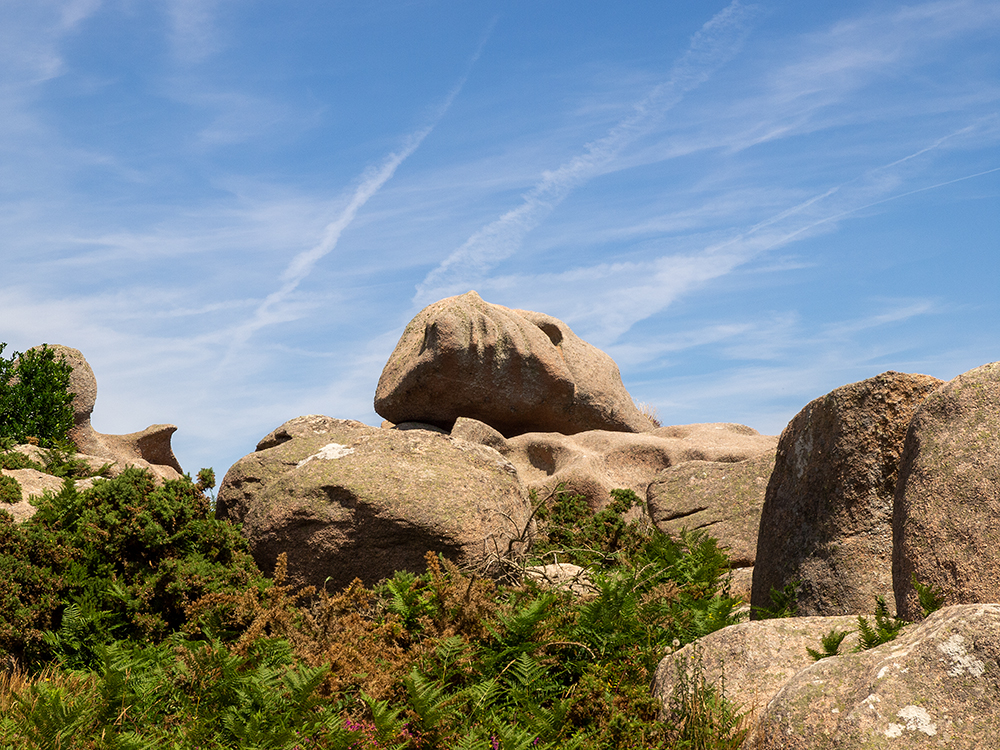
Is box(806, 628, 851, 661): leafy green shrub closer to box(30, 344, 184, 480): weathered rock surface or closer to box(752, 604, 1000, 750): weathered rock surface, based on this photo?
box(752, 604, 1000, 750): weathered rock surface

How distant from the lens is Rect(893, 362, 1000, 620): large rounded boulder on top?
5789mm

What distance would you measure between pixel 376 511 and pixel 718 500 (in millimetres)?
5951

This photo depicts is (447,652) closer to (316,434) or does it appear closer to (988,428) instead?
(988,428)

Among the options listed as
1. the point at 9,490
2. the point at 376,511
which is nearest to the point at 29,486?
the point at 9,490

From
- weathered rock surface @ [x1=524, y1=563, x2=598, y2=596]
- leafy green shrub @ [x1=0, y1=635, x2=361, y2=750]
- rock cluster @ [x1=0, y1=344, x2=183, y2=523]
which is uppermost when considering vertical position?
rock cluster @ [x1=0, y1=344, x2=183, y2=523]

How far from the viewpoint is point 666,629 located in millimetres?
7520

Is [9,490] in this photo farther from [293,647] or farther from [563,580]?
[563,580]

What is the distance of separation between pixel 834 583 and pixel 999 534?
188cm

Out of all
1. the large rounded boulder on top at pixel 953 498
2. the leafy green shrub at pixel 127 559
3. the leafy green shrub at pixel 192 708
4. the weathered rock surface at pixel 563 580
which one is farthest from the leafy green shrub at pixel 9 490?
the large rounded boulder on top at pixel 953 498

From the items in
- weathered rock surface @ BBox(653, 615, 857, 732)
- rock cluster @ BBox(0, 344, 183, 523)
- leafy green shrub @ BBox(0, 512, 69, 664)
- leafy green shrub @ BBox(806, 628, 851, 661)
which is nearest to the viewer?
leafy green shrub @ BBox(806, 628, 851, 661)

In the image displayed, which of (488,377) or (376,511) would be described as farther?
(488,377)

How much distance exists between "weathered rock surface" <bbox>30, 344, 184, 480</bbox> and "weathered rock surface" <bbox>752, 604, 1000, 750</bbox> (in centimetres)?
2016

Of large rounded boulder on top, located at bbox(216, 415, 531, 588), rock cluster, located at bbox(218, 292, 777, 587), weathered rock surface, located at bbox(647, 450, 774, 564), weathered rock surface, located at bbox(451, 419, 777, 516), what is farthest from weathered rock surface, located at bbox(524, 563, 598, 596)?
weathered rock surface, located at bbox(451, 419, 777, 516)

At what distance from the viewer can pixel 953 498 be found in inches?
236
